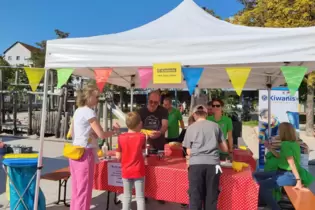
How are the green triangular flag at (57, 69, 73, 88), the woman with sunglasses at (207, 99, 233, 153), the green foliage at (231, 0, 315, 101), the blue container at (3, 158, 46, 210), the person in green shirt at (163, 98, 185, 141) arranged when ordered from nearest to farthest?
the blue container at (3, 158, 46, 210) → the green triangular flag at (57, 69, 73, 88) → the woman with sunglasses at (207, 99, 233, 153) → the person in green shirt at (163, 98, 185, 141) → the green foliage at (231, 0, 315, 101)

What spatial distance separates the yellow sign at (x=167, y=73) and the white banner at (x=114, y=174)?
1151mm

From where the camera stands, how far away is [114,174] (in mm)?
3449

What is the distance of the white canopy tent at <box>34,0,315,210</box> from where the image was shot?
9.27 feet

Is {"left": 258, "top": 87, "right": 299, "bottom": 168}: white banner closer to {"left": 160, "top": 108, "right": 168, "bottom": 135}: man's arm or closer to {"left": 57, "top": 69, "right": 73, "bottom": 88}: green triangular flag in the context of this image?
{"left": 160, "top": 108, "right": 168, "bottom": 135}: man's arm

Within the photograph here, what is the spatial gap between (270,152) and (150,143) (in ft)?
5.40

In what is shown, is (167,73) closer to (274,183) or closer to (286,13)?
(274,183)

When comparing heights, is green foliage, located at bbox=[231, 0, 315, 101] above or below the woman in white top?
above

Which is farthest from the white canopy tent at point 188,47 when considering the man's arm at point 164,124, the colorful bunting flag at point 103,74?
the man's arm at point 164,124

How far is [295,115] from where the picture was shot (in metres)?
6.48

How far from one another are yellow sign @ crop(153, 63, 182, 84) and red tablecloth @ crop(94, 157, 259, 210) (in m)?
0.97

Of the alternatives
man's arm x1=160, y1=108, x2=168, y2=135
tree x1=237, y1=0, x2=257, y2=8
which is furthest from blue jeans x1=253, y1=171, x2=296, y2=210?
tree x1=237, y1=0, x2=257, y2=8

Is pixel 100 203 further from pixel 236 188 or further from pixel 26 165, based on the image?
pixel 236 188

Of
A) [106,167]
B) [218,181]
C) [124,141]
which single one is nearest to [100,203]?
[106,167]

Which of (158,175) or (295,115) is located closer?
(158,175)
